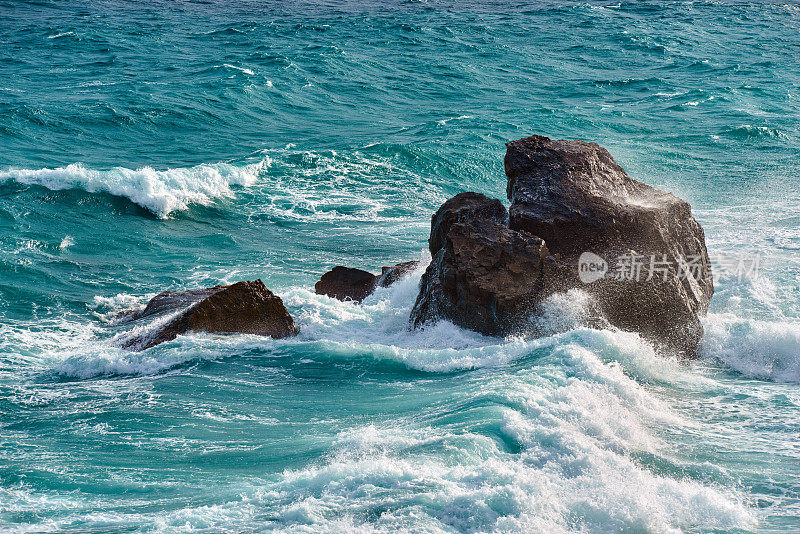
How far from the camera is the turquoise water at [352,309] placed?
508 centimetres

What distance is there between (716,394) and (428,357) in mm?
2673

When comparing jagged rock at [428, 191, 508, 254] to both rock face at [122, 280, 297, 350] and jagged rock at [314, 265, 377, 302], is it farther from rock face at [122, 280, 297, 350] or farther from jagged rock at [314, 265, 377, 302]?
rock face at [122, 280, 297, 350]

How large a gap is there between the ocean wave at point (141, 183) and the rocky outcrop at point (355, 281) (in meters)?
4.87

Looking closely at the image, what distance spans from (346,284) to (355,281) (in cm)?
14

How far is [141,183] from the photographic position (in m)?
14.2

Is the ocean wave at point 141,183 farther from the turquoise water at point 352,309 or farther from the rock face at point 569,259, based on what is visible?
the rock face at point 569,259

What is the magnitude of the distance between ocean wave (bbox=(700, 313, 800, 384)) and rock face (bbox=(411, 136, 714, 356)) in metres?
0.26

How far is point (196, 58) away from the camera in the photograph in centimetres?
2661

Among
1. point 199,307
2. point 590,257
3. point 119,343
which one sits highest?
point 590,257

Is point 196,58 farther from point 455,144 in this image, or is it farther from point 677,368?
point 677,368

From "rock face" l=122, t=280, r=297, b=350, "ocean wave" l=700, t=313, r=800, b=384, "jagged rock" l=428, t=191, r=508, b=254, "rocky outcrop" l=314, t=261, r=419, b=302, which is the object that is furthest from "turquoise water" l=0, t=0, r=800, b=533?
"jagged rock" l=428, t=191, r=508, b=254

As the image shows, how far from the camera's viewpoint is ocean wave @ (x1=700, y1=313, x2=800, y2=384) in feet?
25.4

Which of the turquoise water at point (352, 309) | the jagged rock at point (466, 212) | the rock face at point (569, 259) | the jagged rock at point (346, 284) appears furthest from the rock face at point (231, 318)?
the jagged rock at point (466, 212)

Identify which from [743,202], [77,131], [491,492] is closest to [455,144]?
[743,202]
